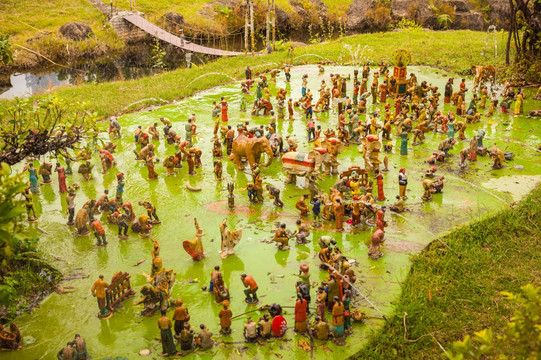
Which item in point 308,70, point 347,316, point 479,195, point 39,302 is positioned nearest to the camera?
point 347,316

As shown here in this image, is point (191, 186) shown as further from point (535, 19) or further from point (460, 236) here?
point (535, 19)

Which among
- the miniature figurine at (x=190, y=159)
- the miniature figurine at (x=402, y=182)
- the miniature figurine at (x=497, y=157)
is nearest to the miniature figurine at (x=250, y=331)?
the miniature figurine at (x=402, y=182)

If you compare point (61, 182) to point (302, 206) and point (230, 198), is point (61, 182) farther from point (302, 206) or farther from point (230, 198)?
point (302, 206)

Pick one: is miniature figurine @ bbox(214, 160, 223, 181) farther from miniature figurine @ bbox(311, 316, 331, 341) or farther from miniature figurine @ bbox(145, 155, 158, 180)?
miniature figurine @ bbox(311, 316, 331, 341)

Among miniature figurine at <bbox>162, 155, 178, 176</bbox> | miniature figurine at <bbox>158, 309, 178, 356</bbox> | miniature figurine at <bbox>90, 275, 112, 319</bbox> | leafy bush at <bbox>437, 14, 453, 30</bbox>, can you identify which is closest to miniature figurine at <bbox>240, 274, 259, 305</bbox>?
miniature figurine at <bbox>158, 309, 178, 356</bbox>

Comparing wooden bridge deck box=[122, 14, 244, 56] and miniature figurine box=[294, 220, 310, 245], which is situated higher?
wooden bridge deck box=[122, 14, 244, 56]

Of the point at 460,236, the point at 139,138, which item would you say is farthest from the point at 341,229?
the point at 139,138

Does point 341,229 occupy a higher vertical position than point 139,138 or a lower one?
lower
